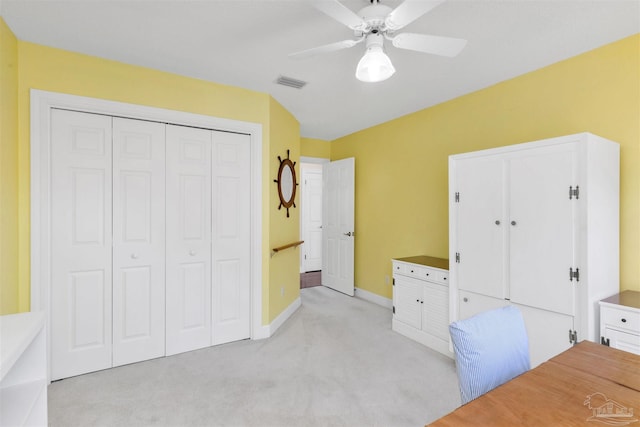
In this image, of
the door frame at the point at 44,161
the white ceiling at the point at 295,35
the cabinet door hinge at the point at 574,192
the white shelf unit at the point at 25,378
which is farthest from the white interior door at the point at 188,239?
the cabinet door hinge at the point at 574,192

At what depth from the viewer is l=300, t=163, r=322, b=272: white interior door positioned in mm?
6621

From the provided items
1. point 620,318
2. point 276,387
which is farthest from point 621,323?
point 276,387

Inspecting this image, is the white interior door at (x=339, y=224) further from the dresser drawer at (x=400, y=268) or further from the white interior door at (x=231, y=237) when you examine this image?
the white interior door at (x=231, y=237)

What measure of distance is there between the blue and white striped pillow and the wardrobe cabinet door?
124cm

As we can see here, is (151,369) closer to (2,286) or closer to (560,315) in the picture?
(2,286)

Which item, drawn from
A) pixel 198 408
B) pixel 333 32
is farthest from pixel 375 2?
pixel 198 408

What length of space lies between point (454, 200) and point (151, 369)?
301cm

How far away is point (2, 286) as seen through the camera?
1920 millimetres

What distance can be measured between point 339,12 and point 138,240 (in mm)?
2396

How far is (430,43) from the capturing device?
64.7 inches

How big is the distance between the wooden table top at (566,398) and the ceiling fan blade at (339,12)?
5.48ft

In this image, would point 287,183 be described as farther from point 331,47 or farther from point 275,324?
point 331,47

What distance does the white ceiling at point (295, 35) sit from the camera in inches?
72.0

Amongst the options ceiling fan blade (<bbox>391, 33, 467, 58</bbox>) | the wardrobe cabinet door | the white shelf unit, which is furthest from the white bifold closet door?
the wardrobe cabinet door
